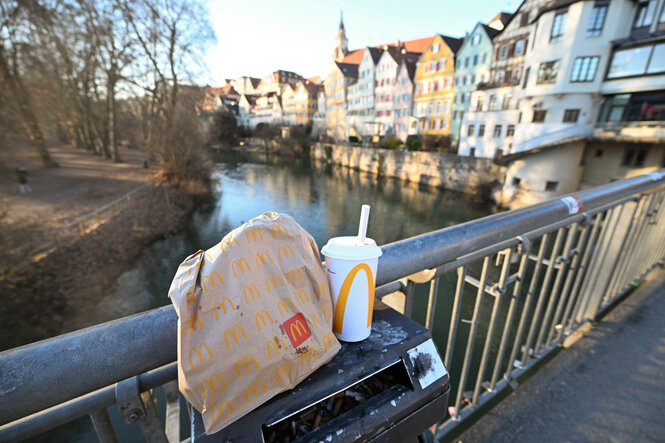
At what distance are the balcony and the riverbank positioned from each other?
26.4 meters

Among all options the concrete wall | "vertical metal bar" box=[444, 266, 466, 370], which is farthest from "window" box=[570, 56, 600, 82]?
"vertical metal bar" box=[444, 266, 466, 370]

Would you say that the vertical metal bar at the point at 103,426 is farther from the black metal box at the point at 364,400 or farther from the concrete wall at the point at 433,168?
the concrete wall at the point at 433,168

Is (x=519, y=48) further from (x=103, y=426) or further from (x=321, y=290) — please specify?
(x=103, y=426)

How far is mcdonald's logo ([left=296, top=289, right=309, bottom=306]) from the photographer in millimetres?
766

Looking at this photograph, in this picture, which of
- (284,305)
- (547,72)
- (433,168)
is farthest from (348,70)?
(284,305)

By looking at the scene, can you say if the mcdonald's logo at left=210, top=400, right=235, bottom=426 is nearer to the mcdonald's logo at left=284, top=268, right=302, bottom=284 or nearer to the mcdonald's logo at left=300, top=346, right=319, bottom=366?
the mcdonald's logo at left=300, top=346, right=319, bottom=366

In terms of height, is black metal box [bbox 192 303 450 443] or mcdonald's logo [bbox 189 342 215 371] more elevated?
mcdonald's logo [bbox 189 342 215 371]

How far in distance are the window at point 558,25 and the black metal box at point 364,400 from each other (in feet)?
82.8

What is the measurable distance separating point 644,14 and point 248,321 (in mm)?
26952

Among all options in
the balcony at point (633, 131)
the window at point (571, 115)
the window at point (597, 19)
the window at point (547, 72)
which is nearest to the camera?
the balcony at point (633, 131)

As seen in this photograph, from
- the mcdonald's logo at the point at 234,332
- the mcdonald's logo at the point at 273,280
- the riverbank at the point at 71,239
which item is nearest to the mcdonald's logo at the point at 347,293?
the mcdonald's logo at the point at 273,280

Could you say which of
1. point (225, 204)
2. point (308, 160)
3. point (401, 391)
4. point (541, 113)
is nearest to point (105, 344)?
point (401, 391)

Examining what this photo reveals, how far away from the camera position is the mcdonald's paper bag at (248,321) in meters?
0.60

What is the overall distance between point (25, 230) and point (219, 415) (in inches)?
661
